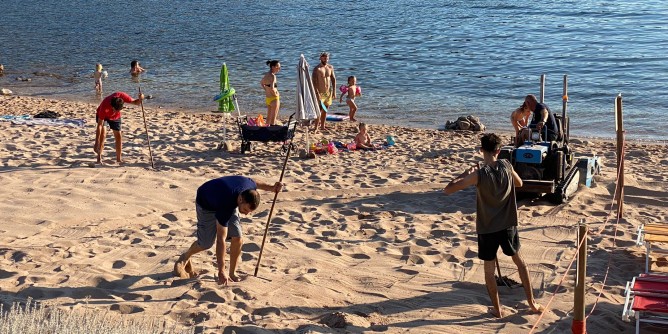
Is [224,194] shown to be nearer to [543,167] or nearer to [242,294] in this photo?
[242,294]

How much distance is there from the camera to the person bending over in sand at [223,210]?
6.45m

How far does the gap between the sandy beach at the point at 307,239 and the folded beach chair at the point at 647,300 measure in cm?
20

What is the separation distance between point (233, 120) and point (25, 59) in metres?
15.5

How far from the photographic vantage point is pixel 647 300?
6.08 meters

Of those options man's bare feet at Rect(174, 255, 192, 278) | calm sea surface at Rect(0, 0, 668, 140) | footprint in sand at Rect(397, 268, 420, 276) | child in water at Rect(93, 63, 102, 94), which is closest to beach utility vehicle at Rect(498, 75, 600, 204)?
footprint in sand at Rect(397, 268, 420, 276)

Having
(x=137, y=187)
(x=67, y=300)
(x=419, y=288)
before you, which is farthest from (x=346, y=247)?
(x=137, y=187)

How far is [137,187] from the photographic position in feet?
34.1

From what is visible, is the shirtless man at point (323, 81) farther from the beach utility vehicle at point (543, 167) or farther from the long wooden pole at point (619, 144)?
the long wooden pole at point (619, 144)

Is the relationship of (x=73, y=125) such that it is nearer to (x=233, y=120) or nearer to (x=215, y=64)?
(x=233, y=120)

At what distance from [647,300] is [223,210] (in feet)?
10.9

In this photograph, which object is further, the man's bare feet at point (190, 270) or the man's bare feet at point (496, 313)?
the man's bare feet at point (190, 270)

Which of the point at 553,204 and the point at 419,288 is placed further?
the point at 553,204

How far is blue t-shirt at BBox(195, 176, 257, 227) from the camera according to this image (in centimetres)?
649

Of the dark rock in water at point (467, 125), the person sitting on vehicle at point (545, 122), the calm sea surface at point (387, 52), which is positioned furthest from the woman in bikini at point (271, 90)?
the person sitting on vehicle at point (545, 122)
